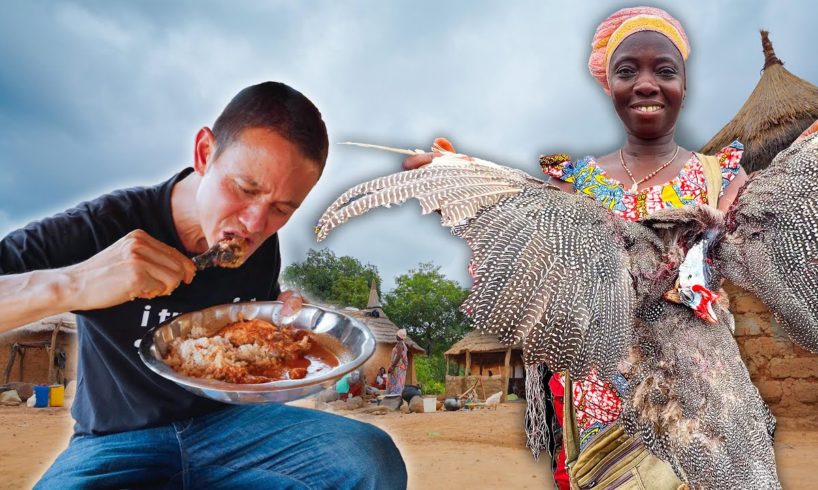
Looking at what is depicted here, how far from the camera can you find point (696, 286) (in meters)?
1.07

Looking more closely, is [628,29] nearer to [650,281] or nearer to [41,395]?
A: [650,281]

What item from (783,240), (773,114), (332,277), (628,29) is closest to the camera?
(783,240)

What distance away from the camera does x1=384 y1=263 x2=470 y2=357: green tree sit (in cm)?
275

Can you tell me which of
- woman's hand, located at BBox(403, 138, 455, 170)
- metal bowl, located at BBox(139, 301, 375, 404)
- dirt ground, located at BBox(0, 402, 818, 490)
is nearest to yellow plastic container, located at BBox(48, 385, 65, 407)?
dirt ground, located at BBox(0, 402, 818, 490)

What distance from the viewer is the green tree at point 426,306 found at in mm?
2750

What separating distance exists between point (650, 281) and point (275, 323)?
935mm

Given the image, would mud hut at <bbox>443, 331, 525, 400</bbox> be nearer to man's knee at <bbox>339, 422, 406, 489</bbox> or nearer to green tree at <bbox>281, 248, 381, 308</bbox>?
green tree at <bbox>281, 248, 381, 308</bbox>

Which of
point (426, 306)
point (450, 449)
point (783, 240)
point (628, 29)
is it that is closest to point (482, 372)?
point (450, 449)

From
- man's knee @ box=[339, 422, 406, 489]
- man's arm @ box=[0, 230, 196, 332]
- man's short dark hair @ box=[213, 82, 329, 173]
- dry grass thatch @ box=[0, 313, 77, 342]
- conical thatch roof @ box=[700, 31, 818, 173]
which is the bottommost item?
man's knee @ box=[339, 422, 406, 489]

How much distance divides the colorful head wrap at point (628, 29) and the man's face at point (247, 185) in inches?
33.5

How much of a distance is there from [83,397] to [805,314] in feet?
5.46

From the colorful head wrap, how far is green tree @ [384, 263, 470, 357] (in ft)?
3.76

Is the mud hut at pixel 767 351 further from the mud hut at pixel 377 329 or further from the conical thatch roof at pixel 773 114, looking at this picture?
the mud hut at pixel 377 329

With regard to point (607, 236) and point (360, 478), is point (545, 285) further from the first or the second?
point (360, 478)
